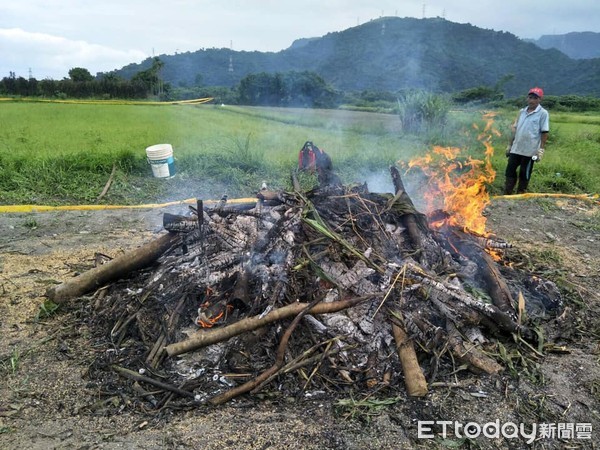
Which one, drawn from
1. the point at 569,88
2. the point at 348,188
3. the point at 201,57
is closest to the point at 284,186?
the point at 348,188

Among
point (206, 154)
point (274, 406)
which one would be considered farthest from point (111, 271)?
point (206, 154)

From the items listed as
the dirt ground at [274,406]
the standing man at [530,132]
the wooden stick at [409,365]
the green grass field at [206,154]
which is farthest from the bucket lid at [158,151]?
the standing man at [530,132]

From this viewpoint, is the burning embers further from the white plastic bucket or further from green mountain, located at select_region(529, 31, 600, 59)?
green mountain, located at select_region(529, 31, 600, 59)

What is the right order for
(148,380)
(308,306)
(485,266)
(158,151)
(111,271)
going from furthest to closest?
(158,151) < (485,266) < (111,271) < (308,306) < (148,380)

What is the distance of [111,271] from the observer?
14.7ft

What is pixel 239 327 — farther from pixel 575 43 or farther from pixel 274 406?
pixel 575 43

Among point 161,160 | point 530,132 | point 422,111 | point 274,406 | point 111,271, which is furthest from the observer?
point 422,111

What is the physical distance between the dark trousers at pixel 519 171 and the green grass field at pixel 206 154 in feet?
1.92

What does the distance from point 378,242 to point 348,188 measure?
0.94 metres

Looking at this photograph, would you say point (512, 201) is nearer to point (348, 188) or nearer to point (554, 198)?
point (554, 198)

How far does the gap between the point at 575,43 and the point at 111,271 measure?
130m

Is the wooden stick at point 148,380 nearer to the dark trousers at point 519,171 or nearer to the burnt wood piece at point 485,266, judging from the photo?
the burnt wood piece at point 485,266

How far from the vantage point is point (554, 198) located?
9.08 m

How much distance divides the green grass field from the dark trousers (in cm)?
59
